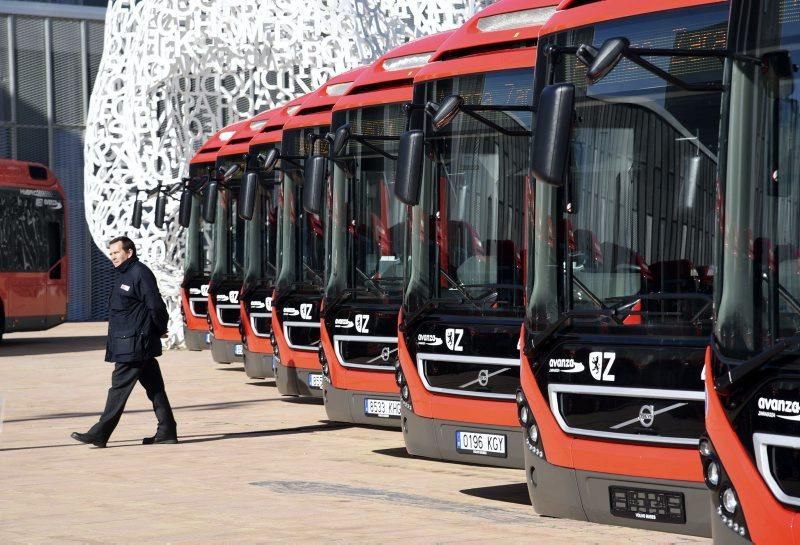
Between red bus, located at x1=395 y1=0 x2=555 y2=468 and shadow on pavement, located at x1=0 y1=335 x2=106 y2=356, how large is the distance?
18.8m

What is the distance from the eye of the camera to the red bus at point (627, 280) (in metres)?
7.50

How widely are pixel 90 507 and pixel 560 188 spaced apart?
11.8ft

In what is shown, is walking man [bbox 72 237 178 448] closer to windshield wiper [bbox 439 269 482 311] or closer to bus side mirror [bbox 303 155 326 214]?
bus side mirror [bbox 303 155 326 214]

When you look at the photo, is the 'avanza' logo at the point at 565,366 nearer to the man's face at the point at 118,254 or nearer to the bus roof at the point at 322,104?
the man's face at the point at 118,254

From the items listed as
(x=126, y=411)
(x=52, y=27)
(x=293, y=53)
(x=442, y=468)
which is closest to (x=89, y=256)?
(x=52, y=27)

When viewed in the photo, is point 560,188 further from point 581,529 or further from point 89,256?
point 89,256

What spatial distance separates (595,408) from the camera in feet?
25.8

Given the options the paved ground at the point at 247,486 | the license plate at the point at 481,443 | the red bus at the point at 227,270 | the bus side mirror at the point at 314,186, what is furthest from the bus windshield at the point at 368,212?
the red bus at the point at 227,270

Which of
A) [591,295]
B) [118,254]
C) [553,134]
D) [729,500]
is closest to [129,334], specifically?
[118,254]

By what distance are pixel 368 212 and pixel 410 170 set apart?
399cm

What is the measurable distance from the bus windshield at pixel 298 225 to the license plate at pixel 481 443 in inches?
215

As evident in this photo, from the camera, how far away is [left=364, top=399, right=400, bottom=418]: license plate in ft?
42.0

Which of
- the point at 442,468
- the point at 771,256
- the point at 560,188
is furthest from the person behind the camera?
the point at 442,468

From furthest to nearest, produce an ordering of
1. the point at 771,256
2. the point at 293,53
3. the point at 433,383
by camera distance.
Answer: the point at 293,53
the point at 433,383
the point at 771,256
